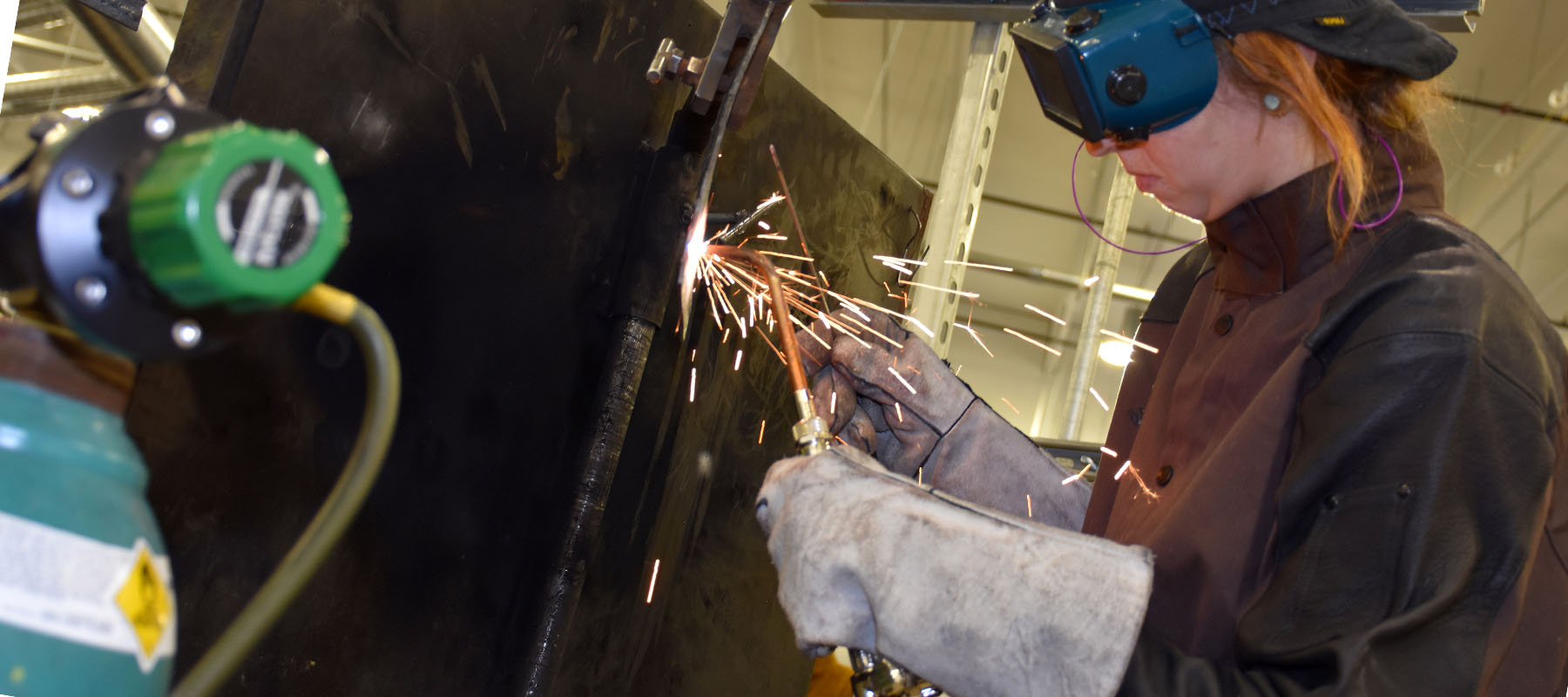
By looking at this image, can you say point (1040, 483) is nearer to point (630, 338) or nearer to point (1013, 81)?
point (630, 338)

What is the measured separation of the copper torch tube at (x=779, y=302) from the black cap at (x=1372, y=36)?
2.06 feet

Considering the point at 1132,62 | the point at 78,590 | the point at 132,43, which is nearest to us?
the point at 78,590

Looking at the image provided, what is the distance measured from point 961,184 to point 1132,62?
59.0 inches

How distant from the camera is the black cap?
3.66 feet

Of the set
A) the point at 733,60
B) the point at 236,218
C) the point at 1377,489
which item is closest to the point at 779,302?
the point at 733,60

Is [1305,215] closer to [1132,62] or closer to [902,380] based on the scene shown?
[1132,62]

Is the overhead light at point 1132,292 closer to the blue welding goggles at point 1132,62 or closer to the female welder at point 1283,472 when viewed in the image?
the female welder at point 1283,472

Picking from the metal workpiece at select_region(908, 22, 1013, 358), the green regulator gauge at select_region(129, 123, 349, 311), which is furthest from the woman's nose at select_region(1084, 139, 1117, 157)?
the metal workpiece at select_region(908, 22, 1013, 358)

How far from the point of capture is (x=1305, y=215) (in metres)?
1.19

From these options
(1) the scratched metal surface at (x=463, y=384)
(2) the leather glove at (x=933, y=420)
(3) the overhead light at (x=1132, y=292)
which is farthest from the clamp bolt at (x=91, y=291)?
(3) the overhead light at (x=1132, y=292)

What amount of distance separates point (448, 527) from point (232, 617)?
0.24 m

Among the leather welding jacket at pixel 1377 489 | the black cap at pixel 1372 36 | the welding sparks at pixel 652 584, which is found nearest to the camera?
the leather welding jacket at pixel 1377 489

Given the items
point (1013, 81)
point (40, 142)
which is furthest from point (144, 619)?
point (1013, 81)

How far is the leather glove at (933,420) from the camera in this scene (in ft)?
5.07
